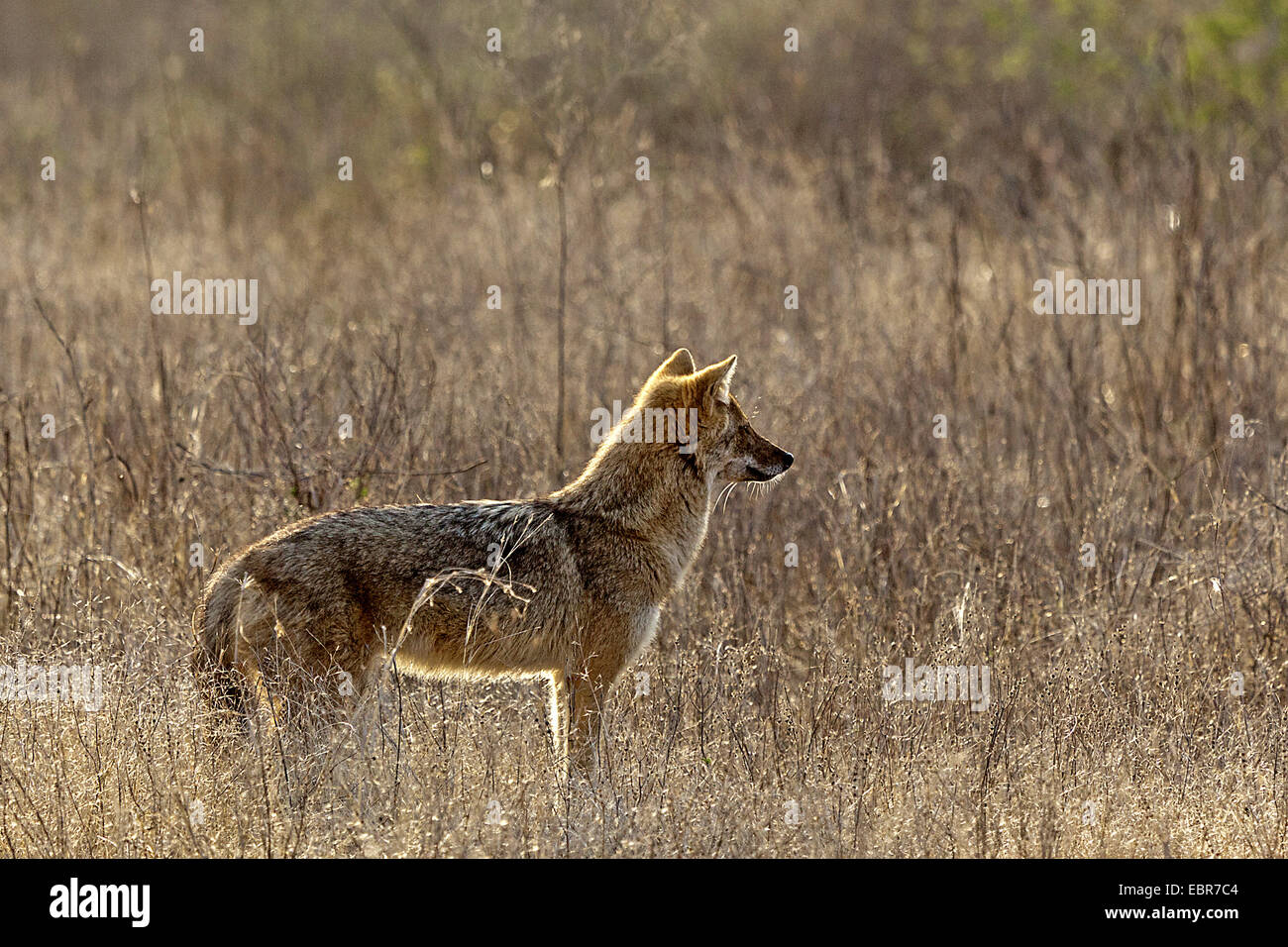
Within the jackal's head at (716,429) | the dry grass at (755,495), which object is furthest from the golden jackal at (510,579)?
the dry grass at (755,495)

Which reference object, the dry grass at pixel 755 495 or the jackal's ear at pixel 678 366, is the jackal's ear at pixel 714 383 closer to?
the jackal's ear at pixel 678 366

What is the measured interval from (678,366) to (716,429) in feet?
1.30

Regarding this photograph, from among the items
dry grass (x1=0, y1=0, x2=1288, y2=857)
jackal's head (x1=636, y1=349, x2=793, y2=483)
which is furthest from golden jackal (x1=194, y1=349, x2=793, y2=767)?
dry grass (x1=0, y1=0, x2=1288, y2=857)

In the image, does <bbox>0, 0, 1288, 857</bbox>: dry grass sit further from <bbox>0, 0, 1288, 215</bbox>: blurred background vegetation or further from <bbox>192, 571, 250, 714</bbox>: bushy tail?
<bbox>0, 0, 1288, 215</bbox>: blurred background vegetation

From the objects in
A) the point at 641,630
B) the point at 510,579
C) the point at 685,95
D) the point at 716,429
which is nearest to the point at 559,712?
the point at 641,630

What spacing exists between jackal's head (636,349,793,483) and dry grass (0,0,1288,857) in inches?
30.6

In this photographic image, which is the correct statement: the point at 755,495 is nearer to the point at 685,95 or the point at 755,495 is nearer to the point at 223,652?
the point at 223,652

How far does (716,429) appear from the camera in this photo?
6148 millimetres

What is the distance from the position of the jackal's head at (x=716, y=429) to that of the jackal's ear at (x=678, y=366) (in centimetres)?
5

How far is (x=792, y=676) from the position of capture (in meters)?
6.82

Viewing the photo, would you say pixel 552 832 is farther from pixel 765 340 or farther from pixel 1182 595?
pixel 765 340

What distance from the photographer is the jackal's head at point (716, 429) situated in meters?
6.09
